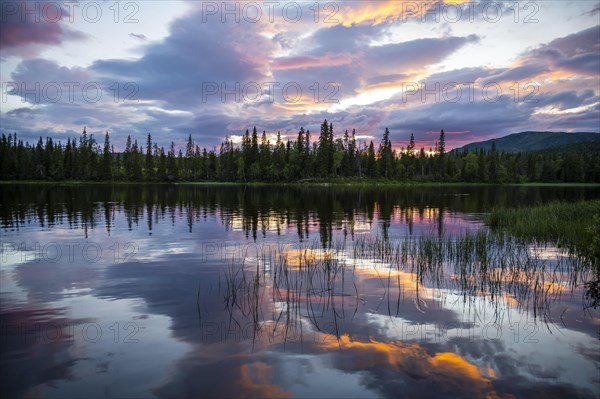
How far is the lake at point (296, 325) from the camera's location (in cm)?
872

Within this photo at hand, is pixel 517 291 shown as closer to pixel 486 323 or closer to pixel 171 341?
pixel 486 323

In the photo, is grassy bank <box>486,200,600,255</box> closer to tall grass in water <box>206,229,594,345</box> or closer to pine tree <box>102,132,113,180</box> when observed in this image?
tall grass in water <box>206,229,594,345</box>

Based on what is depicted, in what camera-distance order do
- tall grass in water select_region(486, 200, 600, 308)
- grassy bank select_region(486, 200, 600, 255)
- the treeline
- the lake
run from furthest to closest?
the treeline → grassy bank select_region(486, 200, 600, 255) → tall grass in water select_region(486, 200, 600, 308) → the lake

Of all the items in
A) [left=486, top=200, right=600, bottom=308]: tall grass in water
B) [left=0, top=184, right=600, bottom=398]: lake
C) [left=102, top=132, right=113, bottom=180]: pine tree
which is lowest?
[left=0, top=184, right=600, bottom=398]: lake

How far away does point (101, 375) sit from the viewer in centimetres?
893

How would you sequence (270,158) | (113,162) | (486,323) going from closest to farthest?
(486,323)
(270,158)
(113,162)

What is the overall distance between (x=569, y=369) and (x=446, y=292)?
6.26m

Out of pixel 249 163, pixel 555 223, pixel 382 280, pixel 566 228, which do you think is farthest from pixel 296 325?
pixel 249 163

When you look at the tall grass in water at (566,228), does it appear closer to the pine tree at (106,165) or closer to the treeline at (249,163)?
the treeline at (249,163)

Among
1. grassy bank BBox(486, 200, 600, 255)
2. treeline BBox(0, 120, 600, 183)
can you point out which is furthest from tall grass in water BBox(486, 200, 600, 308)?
treeline BBox(0, 120, 600, 183)

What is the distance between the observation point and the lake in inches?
343


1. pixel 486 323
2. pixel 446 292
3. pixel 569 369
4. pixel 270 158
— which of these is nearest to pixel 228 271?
pixel 446 292

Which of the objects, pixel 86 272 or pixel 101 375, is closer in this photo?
pixel 101 375

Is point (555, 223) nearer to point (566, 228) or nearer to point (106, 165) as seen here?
point (566, 228)
